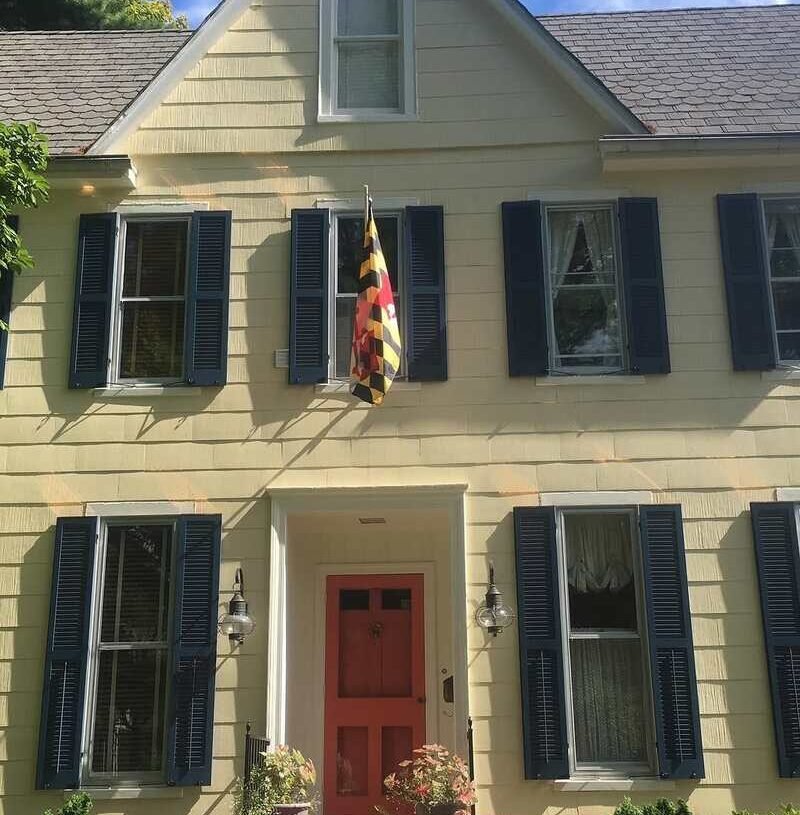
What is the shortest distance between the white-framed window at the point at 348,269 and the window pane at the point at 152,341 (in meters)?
1.32

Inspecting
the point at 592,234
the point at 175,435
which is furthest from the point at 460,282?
the point at 175,435

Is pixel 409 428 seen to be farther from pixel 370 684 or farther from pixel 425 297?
pixel 370 684

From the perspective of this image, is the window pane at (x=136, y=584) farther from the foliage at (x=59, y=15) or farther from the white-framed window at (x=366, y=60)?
the foliage at (x=59, y=15)

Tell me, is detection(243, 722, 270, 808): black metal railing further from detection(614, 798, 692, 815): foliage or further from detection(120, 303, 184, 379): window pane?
detection(120, 303, 184, 379): window pane

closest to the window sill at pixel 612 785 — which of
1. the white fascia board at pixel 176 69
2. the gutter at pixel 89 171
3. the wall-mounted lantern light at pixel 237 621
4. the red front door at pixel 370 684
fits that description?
the red front door at pixel 370 684

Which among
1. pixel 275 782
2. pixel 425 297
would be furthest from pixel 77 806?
pixel 425 297

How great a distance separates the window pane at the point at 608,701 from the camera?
730 cm

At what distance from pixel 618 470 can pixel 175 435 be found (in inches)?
142

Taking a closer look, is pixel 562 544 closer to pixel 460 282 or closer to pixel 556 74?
pixel 460 282

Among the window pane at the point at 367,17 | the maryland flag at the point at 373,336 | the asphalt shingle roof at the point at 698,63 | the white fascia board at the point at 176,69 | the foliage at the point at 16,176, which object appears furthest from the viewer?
the window pane at the point at 367,17

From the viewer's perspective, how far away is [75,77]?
32.8 feet

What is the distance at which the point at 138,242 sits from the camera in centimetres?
855

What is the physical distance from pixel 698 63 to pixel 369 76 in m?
3.38

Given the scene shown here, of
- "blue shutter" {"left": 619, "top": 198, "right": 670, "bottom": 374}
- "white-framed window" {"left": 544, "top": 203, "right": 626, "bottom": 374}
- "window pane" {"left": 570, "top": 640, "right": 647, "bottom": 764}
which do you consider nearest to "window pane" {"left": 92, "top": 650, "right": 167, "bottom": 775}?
"window pane" {"left": 570, "top": 640, "right": 647, "bottom": 764}
